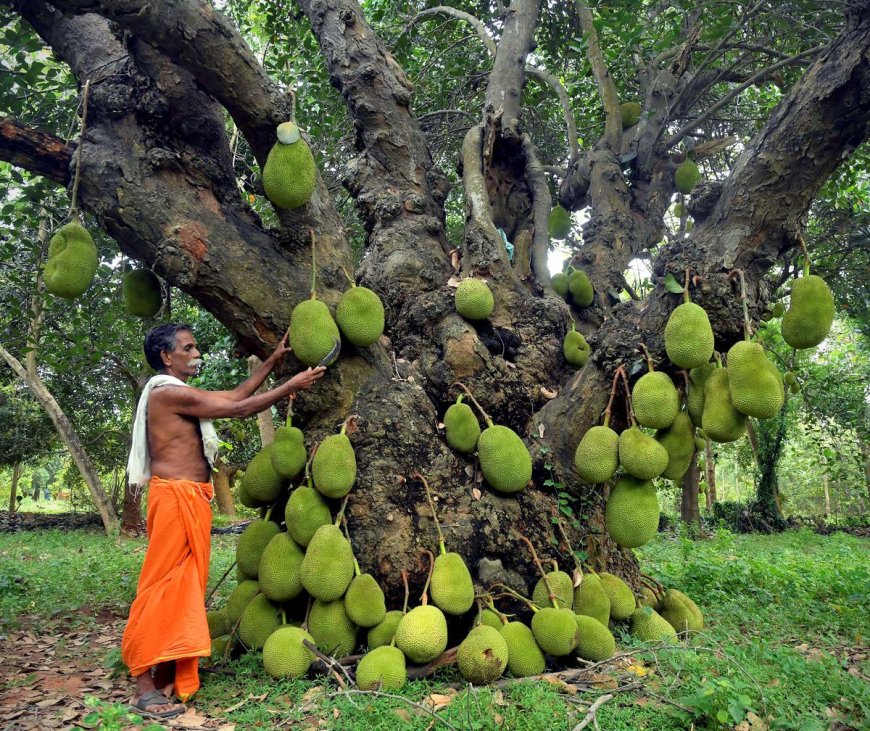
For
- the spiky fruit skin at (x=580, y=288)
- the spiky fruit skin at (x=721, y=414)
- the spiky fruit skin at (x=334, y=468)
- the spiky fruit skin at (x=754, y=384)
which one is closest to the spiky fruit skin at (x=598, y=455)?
the spiky fruit skin at (x=721, y=414)

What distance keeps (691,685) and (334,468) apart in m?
1.45

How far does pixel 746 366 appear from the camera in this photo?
2.46 m

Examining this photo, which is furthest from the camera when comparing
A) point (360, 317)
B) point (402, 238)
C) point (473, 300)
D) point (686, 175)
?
point (686, 175)

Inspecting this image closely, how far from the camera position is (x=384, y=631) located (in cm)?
253

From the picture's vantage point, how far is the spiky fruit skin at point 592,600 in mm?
2734

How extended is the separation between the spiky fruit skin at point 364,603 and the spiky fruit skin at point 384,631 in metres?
0.02

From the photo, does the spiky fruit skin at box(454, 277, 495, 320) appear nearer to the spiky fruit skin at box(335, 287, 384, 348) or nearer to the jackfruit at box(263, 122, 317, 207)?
the spiky fruit skin at box(335, 287, 384, 348)

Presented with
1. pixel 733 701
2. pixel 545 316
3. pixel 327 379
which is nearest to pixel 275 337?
pixel 327 379

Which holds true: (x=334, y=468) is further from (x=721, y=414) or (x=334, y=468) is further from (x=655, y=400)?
(x=721, y=414)

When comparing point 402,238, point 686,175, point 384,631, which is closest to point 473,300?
point 402,238

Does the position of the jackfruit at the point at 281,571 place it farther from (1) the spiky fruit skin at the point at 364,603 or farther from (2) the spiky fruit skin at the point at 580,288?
(2) the spiky fruit skin at the point at 580,288

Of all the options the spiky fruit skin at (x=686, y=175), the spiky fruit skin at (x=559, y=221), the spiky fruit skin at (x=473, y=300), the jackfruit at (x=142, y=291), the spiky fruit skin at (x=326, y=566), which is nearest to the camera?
the spiky fruit skin at (x=326, y=566)

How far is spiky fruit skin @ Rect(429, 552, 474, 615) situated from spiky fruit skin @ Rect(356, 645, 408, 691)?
10.4 inches

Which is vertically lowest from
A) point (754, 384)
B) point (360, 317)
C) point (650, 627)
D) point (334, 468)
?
point (650, 627)
